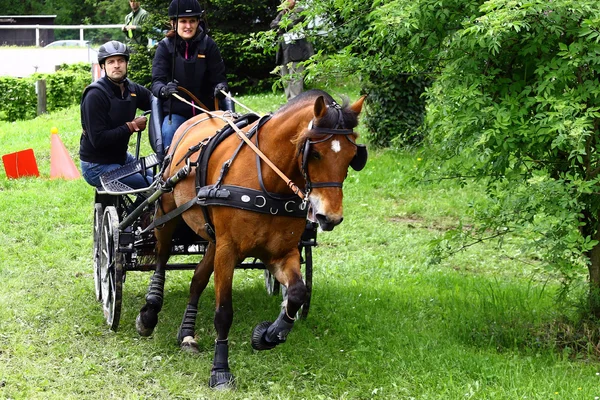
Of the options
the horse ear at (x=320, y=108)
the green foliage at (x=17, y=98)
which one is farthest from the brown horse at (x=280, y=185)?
the green foliage at (x=17, y=98)

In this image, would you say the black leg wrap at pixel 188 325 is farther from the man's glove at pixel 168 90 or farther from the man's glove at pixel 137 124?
the man's glove at pixel 168 90

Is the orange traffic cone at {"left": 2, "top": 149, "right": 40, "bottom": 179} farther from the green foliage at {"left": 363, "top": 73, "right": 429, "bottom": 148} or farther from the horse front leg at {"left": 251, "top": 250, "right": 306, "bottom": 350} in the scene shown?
the horse front leg at {"left": 251, "top": 250, "right": 306, "bottom": 350}

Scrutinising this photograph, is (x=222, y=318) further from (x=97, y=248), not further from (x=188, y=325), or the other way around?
(x=97, y=248)

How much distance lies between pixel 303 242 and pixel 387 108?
7908mm

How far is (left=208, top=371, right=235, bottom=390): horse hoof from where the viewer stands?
5984 millimetres

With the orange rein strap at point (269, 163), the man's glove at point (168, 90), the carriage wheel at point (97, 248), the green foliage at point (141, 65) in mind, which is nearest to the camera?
the orange rein strap at point (269, 163)

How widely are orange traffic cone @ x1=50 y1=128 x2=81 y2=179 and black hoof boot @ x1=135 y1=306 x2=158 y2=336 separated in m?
7.18

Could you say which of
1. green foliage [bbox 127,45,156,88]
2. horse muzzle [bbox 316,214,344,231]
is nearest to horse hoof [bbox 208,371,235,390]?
horse muzzle [bbox 316,214,344,231]

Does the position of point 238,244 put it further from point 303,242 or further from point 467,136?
point 467,136

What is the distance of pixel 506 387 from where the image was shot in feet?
19.0

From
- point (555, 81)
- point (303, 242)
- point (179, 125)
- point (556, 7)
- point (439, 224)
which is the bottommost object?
point (439, 224)

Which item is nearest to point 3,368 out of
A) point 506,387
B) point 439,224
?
point 506,387

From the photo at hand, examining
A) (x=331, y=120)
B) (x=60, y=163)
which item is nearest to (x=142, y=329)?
(x=331, y=120)

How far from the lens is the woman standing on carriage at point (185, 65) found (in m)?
7.78
